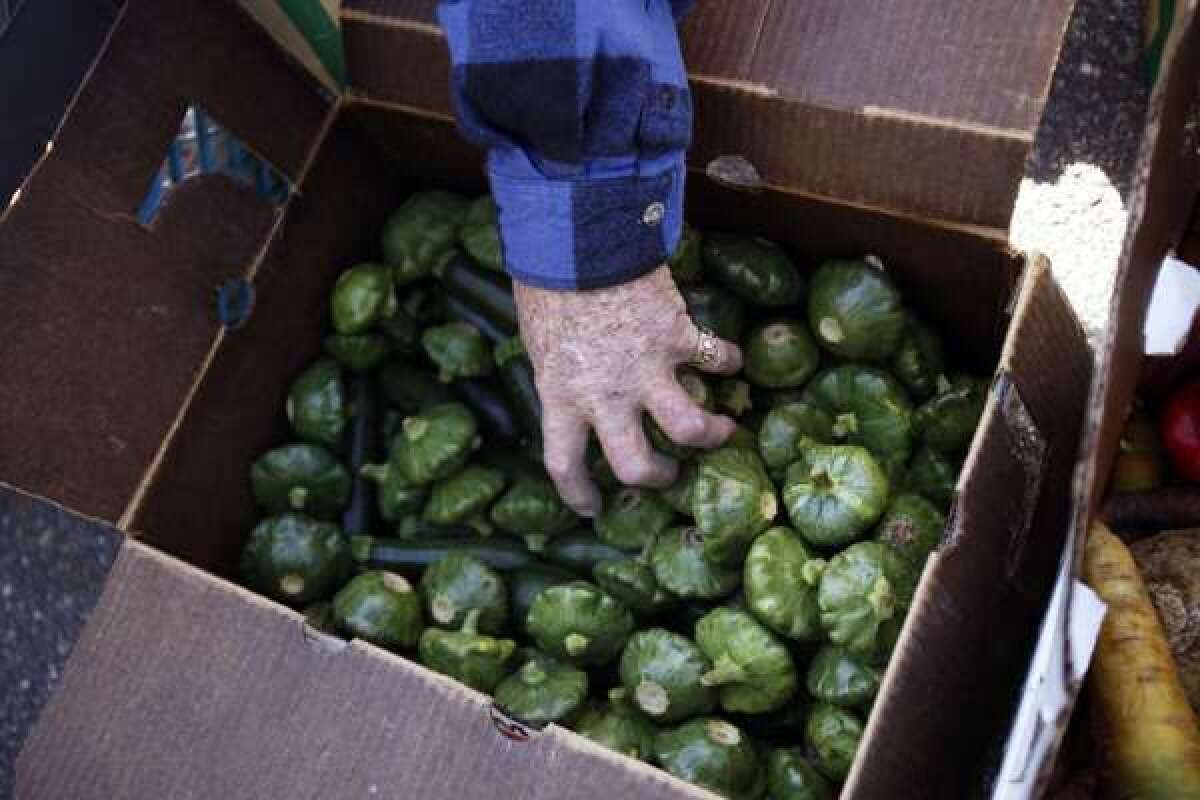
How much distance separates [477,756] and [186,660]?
0.54m

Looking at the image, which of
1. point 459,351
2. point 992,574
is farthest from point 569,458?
point 992,574

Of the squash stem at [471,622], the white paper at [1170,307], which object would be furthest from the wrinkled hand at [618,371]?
the white paper at [1170,307]

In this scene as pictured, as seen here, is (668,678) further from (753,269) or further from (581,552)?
(753,269)

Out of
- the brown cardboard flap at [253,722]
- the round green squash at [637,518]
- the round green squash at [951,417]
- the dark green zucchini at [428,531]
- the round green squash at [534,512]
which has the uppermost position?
the round green squash at [951,417]

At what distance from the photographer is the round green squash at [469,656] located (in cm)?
245

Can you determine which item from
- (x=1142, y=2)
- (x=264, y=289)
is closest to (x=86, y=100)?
(x=264, y=289)

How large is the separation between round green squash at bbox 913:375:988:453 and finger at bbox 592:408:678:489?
1.71 feet

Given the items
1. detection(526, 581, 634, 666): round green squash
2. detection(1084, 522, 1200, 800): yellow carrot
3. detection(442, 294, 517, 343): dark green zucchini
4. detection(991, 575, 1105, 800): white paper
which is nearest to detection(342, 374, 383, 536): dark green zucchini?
detection(442, 294, 517, 343): dark green zucchini

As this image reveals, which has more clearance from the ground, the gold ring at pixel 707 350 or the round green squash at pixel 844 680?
the gold ring at pixel 707 350

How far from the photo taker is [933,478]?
2.50 meters

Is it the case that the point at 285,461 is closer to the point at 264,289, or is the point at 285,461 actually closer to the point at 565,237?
the point at 264,289

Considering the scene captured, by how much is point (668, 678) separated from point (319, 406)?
0.98 m

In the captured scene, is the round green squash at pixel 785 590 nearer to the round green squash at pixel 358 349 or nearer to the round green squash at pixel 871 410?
the round green squash at pixel 871 410

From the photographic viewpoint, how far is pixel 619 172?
6.74 ft
